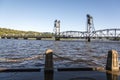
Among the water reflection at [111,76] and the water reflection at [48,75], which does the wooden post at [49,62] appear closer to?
the water reflection at [48,75]

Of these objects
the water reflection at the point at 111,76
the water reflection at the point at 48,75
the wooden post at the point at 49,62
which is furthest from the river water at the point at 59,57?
the water reflection at the point at 111,76

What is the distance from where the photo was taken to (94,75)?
62.4ft

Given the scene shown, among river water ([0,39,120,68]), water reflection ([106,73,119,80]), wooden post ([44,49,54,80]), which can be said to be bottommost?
river water ([0,39,120,68])

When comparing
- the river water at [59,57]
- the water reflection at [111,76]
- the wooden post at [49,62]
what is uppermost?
the wooden post at [49,62]

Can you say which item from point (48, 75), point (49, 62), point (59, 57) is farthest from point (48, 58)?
point (59, 57)

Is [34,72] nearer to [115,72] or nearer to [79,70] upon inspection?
[79,70]

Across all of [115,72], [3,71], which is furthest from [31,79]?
[115,72]

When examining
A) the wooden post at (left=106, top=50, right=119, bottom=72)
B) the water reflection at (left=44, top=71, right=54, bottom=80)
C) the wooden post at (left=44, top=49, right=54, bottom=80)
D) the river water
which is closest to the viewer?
the water reflection at (left=44, top=71, right=54, bottom=80)

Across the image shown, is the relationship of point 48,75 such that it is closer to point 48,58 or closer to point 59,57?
point 48,58

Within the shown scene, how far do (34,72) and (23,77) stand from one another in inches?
90.8

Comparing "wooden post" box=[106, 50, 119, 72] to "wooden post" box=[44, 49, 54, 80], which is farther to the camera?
"wooden post" box=[106, 50, 119, 72]

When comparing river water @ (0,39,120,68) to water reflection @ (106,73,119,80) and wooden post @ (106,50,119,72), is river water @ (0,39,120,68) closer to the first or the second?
wooden post @ (106,50,119,72)

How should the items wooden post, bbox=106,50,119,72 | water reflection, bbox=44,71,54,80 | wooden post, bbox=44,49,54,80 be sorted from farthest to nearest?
wooden post, bbox=106,50,119,72 → wooden post, bbox=44,49,54,80 → water reflection, bbox=44,71,54,80

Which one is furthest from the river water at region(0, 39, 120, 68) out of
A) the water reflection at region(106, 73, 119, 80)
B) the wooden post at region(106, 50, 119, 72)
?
the water reflection at region(106, 73, 119, 80)
